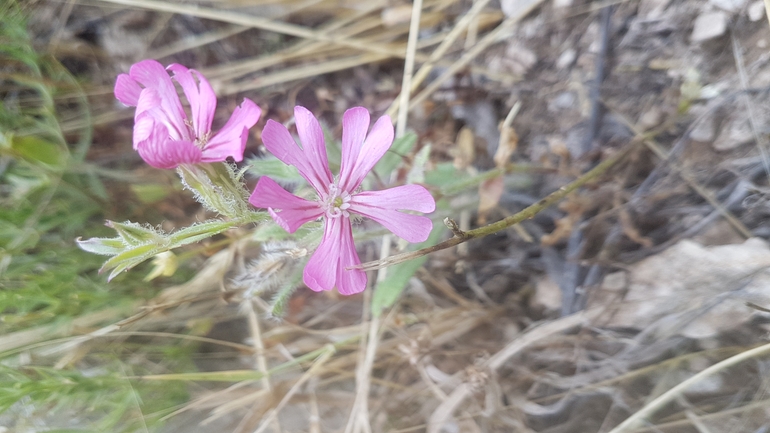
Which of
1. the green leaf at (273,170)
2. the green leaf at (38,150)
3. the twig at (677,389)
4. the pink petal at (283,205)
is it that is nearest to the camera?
the pink petal at (283,205)

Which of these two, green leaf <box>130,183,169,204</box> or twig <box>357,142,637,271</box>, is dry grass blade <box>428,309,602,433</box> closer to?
twig <box>357,142,637,271</box>

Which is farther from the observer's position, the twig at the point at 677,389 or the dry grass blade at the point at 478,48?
the dry grass blade at the point at 478,48

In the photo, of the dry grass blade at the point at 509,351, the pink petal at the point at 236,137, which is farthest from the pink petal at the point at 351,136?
the dry grass blade at the point at 509,351

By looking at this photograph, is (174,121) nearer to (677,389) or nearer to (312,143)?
(312,143)

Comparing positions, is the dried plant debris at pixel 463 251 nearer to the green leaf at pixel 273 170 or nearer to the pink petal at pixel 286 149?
the green leaf at pixel 273 170

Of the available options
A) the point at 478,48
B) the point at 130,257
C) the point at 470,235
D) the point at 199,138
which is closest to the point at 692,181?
the point at 478,48

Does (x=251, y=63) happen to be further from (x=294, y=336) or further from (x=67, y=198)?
(x=294, y=336)

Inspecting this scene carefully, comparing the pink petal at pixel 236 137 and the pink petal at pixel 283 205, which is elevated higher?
the pink petal at pixel 236 137
